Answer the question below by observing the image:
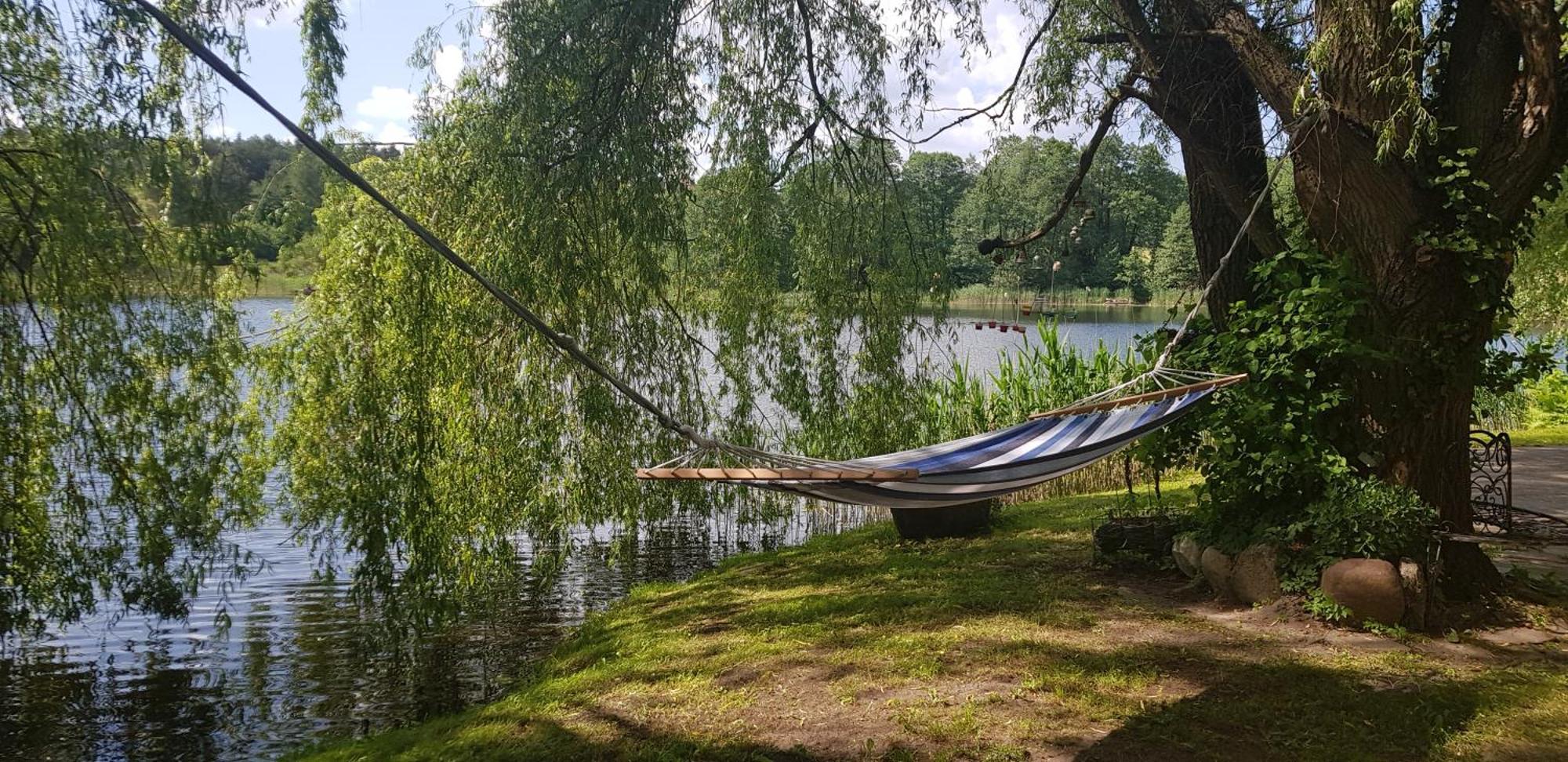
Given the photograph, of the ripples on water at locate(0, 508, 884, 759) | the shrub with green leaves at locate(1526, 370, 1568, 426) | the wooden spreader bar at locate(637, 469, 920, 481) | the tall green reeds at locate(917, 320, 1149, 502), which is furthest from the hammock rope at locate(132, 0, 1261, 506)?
the shrub with green leaves at locate(1526, 370, 1568, 426)

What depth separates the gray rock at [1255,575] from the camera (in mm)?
3330

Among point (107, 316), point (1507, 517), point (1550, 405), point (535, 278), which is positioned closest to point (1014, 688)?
point (1507, 517)

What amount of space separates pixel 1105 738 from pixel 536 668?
2305 millimetres

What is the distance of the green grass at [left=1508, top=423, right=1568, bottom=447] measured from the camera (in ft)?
24.8

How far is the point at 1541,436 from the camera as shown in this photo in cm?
789

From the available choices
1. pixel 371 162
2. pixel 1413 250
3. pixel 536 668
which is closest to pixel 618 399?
pixel 536 668

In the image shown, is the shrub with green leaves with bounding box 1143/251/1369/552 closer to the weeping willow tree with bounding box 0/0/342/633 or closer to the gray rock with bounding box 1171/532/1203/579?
the gray rock with bounding box 1171/532/1203/579

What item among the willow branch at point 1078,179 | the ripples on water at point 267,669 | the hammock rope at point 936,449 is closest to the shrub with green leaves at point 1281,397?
the hammock rope at point 936,449

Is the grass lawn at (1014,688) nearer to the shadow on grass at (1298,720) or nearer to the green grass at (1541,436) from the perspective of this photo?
the shadow on grass at (1298,720)

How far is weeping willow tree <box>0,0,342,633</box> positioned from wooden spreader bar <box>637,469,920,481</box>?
209cm

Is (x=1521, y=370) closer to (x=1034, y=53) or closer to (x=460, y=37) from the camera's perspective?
(x=1034, y=53)

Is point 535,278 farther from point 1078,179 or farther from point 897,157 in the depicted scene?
point 1078,179

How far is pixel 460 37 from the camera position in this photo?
4.21 meters

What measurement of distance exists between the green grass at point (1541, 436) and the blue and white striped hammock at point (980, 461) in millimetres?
5973
